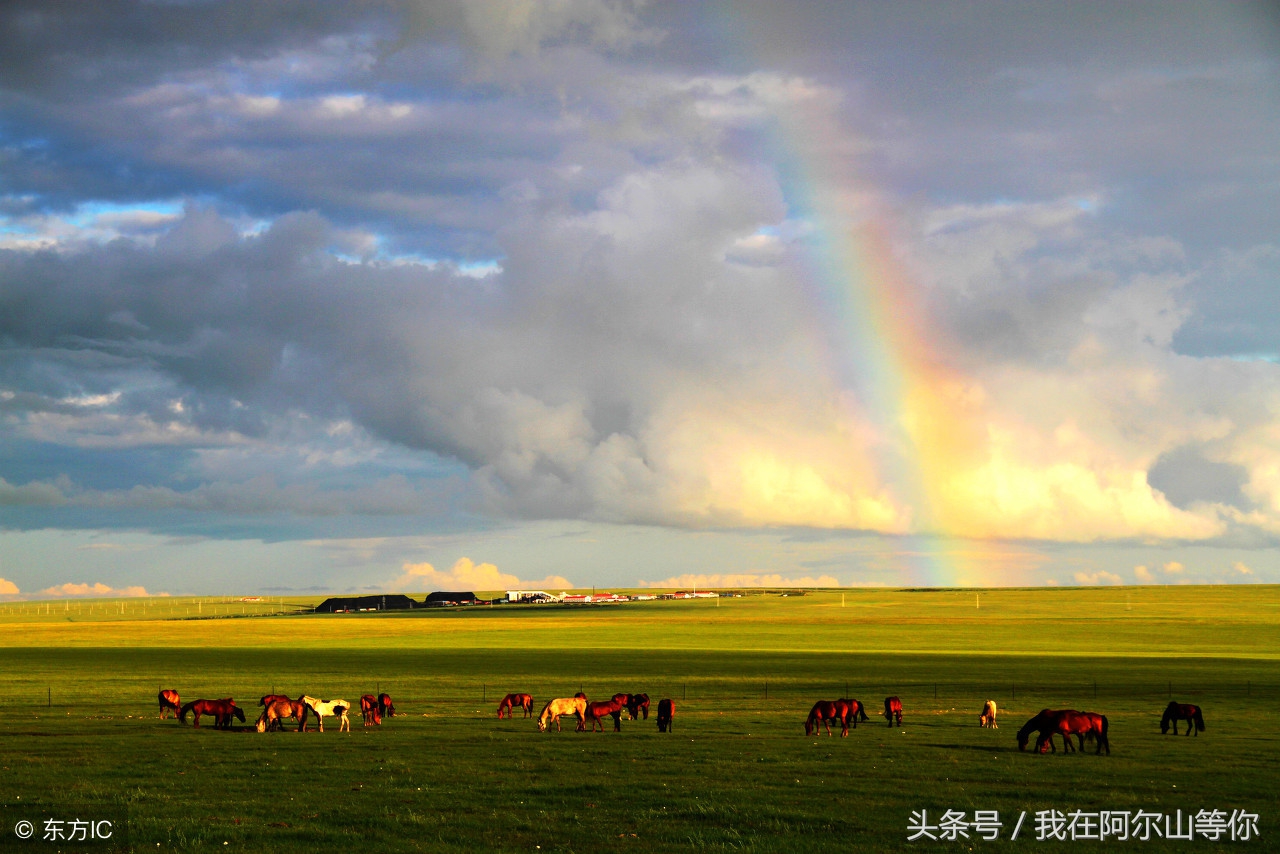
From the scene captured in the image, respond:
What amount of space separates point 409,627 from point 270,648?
5495 centimetres

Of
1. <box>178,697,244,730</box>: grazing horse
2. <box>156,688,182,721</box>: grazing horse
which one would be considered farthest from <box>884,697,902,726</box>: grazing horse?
<box>156,688,182,721</box>: grazing horse

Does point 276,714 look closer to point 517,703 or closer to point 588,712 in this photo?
point 517,703

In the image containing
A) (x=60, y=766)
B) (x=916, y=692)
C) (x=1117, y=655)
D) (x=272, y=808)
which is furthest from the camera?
(x=1117, y=655)

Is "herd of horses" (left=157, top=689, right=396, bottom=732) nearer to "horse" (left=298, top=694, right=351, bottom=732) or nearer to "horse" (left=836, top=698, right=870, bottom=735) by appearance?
"horse" (left=298, top=694, right=351, bottom=732)

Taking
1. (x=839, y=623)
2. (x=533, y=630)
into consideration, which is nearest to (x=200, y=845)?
(x=533, y=630)

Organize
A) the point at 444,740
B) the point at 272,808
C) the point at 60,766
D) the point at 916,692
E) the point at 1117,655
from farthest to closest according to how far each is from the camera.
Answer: the point at 1117,655 < the point at 916,692 < the point at 444,740 < the point at 60,766 < the point at 272,808

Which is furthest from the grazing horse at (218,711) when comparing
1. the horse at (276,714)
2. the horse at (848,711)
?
the horse at (848,711)

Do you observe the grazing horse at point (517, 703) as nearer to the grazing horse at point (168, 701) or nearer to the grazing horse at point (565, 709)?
the grazing horse at point (565, 709)

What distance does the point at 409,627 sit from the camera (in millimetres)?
167875

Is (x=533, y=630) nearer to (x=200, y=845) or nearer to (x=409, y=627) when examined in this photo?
(x=409, y=627)

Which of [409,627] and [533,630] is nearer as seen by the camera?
[533,630]

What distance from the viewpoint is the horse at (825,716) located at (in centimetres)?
3794
